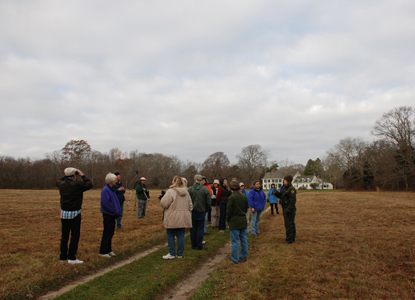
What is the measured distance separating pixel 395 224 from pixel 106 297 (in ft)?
40.5

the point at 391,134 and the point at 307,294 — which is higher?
the point at 391,134

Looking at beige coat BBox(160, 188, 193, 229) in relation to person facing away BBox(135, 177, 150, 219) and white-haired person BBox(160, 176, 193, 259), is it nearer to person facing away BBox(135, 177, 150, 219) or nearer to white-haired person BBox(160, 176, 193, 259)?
white-haired person BBox(160, 176, 193, 259)

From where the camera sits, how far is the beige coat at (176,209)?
7.07 metres

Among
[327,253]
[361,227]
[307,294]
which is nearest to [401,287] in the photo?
[307,294]

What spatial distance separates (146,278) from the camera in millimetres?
5621

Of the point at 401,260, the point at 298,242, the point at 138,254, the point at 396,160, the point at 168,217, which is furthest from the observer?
the point at 396,160

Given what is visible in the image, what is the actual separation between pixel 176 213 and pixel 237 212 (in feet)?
5.32

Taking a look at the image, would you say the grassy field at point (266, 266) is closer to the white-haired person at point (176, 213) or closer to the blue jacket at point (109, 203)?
the white-haired person at point (176, 213)

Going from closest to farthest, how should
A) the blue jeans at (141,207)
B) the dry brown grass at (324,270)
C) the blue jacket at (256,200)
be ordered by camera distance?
the dry brown grass at (324,270) → the blue jacket at (256,200) → the blue jeans at (141,207)

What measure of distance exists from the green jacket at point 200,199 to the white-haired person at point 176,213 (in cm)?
94

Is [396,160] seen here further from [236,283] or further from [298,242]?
[236,283]

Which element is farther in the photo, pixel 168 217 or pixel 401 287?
pixel 168 217

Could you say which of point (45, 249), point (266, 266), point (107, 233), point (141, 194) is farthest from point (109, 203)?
point (141, 194)

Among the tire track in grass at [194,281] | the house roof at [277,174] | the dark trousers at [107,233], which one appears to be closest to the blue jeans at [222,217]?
the tire track in grass at [194,281]
